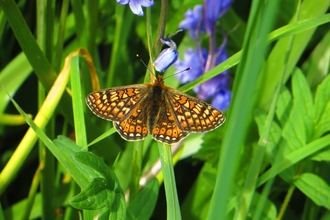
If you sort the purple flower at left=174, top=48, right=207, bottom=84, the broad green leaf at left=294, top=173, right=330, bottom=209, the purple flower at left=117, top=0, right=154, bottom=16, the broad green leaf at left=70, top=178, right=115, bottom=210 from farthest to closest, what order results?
the purple flower at left=174, top=48, right=207, bottom=84
the broad green leaf at left=294, top=173, right=330, bottom=209
the purple flower at left=117, top=0, right=154, bottom=16
the broad green leaf at left=70, top=178, right=115, bottom=210

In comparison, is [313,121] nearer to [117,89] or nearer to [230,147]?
[117,89]

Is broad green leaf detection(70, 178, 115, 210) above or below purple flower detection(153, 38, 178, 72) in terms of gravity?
below

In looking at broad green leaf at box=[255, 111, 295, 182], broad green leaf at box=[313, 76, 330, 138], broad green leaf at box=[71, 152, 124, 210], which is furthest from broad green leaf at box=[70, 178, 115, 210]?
broad green leaf at box=[313, 76, 330, 138]

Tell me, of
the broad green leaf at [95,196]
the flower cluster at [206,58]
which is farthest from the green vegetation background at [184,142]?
the flower cluster at [206,58]

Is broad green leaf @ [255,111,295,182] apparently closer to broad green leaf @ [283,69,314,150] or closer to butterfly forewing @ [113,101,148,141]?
broad green leaf @ [283,69,314,150]

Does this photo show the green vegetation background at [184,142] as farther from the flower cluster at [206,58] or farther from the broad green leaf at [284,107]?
the flower cluster at [206,58]

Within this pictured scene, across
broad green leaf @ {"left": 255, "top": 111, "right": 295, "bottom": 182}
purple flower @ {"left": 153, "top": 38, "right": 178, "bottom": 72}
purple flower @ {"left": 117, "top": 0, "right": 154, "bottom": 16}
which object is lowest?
broad green leaf @ {"left": 255, "top": 111, "right": 295, "bottom": 182}

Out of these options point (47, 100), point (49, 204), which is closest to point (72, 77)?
point (47, 100)

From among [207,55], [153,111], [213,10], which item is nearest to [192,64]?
[207,55]

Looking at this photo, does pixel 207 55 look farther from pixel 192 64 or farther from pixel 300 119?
pixel 300 119
